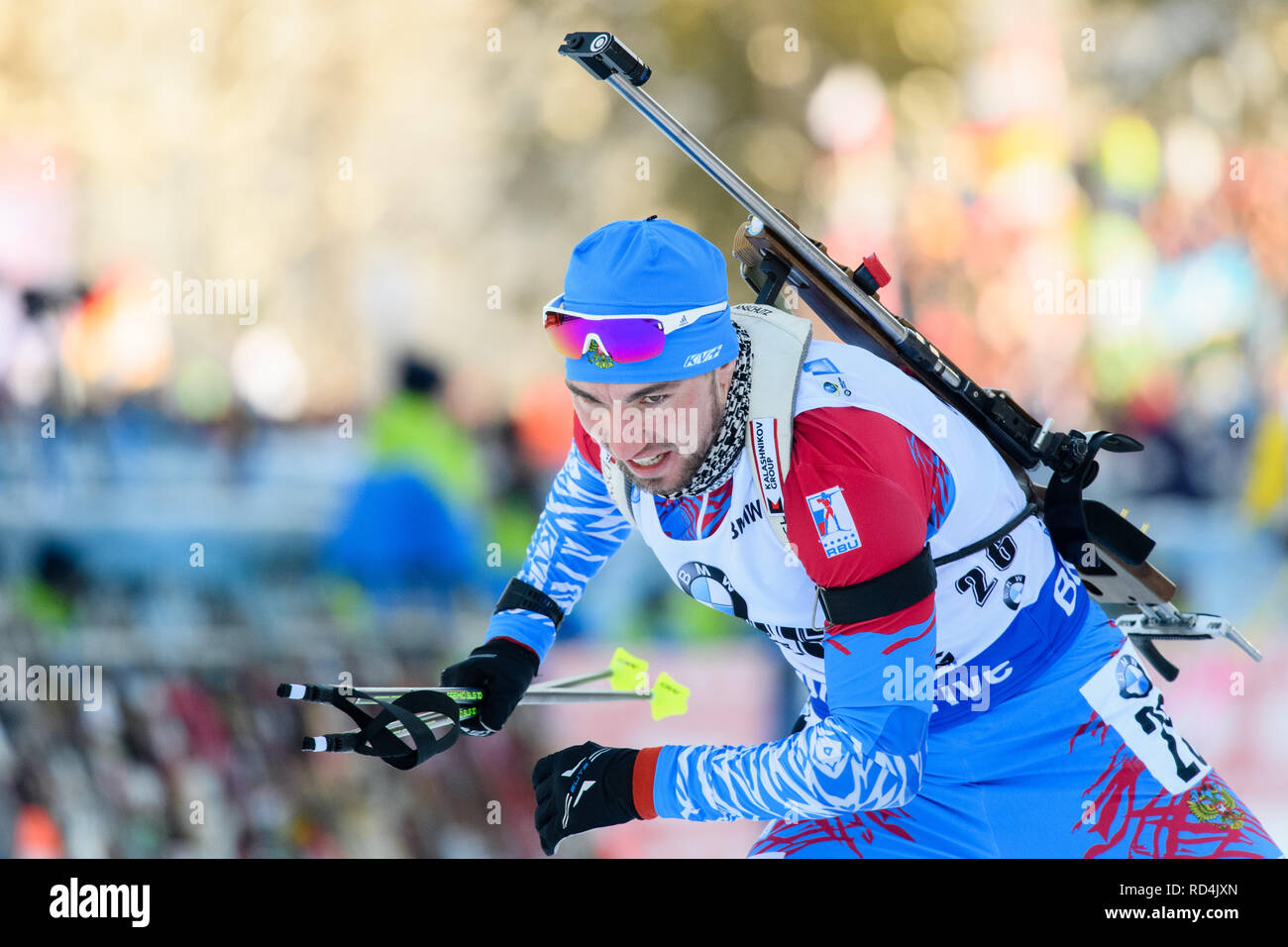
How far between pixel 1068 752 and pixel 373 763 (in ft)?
10.8

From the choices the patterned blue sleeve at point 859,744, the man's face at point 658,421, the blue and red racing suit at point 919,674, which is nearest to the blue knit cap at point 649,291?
the man's face at point 658,421

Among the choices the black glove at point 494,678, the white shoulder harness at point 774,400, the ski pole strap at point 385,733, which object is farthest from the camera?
the black glove at point 494,678

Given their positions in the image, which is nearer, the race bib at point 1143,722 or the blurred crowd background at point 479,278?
the race bib at point 1143,722

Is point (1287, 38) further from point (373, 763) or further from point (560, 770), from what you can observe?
point (560, 770)

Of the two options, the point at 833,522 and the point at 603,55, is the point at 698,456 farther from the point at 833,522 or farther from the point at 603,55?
the point at 603,55

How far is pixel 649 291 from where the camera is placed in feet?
6.17

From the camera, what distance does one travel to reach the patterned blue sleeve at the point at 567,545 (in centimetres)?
247

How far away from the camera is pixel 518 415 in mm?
6449

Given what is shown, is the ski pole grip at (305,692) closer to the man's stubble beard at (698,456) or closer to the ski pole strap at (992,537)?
the man's stubble beard at (698,456)

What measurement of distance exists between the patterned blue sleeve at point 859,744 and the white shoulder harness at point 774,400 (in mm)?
250

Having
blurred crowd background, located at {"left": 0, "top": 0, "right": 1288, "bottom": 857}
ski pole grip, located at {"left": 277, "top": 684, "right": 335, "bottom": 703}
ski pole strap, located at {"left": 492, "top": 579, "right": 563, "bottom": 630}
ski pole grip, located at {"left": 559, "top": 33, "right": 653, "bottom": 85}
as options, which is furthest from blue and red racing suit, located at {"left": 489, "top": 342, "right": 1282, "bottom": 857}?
blurred crowd background, located at {"left": 0, "top": 0, "right": 1288, "bottom": 857}

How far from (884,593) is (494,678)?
0.91 metres

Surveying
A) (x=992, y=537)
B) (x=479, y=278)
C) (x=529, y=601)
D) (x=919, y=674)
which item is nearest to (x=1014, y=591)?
(x=992, y=537)
